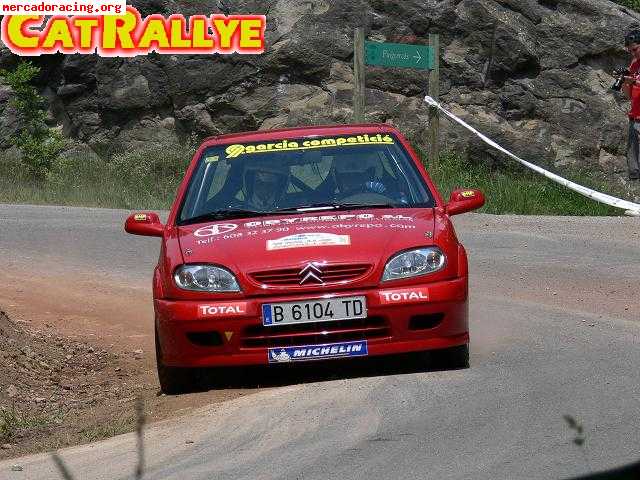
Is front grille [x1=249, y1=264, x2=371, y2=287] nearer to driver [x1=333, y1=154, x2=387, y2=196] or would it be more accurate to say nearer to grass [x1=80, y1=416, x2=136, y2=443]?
grass [x1=80, y1=416, x2=136, y2=443]

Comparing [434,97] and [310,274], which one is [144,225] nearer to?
[310,274]

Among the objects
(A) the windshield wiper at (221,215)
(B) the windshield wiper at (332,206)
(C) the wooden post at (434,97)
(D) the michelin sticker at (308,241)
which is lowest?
(C) the wooden post at (434,97)

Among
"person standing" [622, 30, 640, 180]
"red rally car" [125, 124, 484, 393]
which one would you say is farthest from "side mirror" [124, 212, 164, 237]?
Result: "person standing" [622, 30, 640, 180]

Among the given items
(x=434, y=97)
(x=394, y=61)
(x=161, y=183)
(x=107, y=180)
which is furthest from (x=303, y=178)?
(x=107, y=180)

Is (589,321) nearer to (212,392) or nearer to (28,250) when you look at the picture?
(212,392)

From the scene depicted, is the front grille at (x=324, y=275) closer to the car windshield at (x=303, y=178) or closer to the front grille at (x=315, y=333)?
the front grille at (x=315, y=333)

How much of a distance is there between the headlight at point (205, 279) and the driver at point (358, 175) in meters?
1.29

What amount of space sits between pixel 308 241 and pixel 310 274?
0.29 metres

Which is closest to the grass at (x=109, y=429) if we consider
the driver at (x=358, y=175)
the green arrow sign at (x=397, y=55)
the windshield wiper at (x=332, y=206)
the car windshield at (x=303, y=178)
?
the car windshield at (x=303, y=178)

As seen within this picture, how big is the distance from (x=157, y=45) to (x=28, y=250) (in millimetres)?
10626

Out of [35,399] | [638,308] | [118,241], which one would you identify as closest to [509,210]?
[118,241]

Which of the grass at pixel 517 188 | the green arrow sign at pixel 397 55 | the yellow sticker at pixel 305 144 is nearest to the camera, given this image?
the yellow sticker at pixel 305 144

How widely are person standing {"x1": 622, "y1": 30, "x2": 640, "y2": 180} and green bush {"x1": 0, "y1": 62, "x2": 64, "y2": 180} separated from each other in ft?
33.4

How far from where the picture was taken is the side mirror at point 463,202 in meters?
8.37
